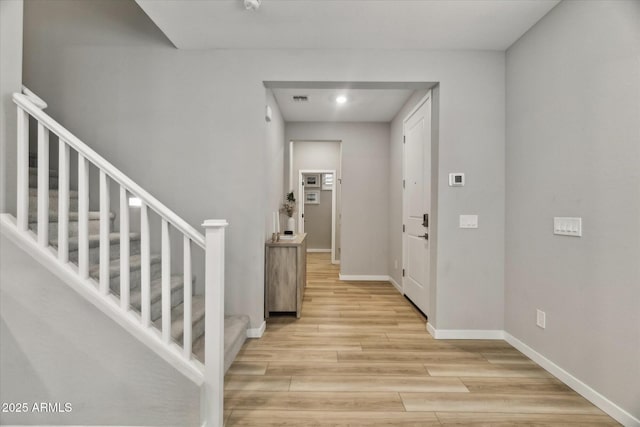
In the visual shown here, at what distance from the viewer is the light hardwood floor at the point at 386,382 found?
1781mm

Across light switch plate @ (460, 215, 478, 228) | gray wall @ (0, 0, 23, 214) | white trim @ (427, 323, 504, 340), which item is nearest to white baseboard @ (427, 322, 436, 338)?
white trim @ (427, 323, 504, 340)

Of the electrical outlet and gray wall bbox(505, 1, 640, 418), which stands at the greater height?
gray wall bbox(505, 1, 640, 418)

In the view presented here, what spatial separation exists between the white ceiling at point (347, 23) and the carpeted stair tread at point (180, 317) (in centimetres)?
226

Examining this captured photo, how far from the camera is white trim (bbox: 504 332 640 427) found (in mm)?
1717

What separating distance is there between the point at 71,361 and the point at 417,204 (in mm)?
3376

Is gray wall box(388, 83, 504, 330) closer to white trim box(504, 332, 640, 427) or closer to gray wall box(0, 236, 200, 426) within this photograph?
white trim box(504, 332, 640, 427)

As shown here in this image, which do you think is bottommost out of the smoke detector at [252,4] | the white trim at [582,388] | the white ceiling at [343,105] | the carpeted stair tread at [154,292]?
the white trim at [582,388]

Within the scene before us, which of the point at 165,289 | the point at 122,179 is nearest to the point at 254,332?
the point at 165,289

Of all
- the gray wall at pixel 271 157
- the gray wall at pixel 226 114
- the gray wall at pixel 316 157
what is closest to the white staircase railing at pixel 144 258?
the gray wall at pixel 226 114

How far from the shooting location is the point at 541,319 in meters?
2.37

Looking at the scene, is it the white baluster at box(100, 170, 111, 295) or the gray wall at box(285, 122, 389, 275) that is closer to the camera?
the white baluster at box(100, 170, 111, 295)

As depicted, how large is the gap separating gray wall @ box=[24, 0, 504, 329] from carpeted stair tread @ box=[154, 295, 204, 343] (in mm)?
320

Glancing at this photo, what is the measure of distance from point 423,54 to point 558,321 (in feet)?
7.93

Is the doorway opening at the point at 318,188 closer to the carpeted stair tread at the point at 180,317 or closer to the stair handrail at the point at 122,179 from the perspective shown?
the carpeted stair tread at the point at 180,317
